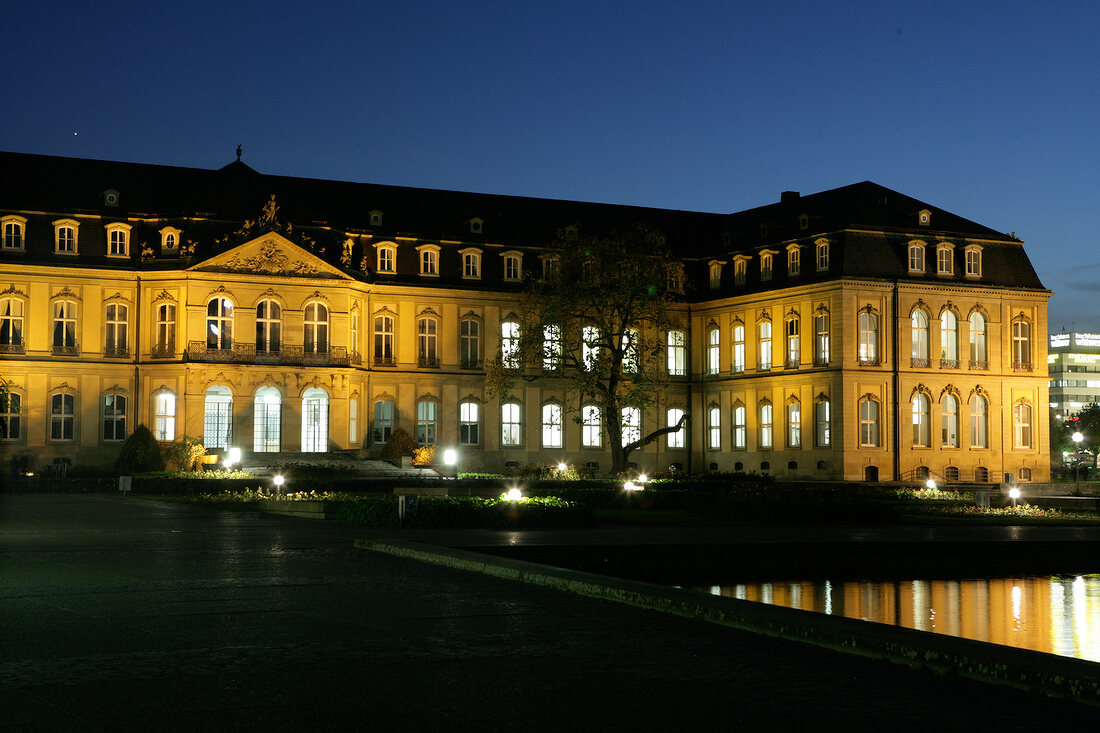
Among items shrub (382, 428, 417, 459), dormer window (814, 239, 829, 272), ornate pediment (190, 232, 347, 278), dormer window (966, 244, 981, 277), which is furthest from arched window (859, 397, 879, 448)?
ornate pediment (190, 232, 347, 278)

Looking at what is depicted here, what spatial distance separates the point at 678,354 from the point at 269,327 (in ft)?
74.7

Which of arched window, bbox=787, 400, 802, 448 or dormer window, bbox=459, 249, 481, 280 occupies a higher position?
dormer window, bbox=459, 249, 481, 280

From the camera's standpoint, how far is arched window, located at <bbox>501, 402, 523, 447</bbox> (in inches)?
2685

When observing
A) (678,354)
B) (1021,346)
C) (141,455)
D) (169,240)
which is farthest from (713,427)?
(141,455)

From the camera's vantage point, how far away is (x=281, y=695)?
8.76m

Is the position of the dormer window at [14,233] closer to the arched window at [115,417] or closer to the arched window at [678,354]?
the arched window at [115,417]

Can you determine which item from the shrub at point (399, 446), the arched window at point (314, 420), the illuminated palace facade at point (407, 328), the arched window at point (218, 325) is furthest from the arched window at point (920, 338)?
the arched window at point (218, 325)

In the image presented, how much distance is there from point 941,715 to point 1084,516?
92.0ft

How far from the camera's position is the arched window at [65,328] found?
6138cm

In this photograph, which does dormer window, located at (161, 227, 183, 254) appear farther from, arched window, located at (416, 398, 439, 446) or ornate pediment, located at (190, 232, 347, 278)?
arched window, located at (416, 398, 439, 446)

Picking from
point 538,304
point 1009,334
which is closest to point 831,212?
point 1009,334

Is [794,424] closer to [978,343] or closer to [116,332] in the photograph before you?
[978,343]

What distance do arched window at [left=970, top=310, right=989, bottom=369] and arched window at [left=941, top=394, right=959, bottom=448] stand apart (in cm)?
221

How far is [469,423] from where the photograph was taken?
222 ft
